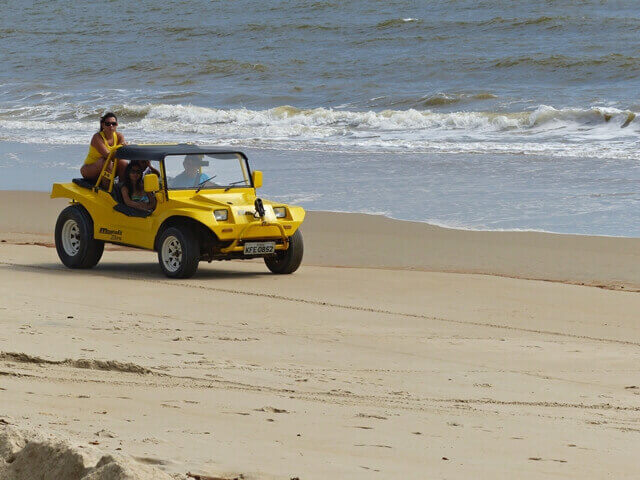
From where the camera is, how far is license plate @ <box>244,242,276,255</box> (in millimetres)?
10719

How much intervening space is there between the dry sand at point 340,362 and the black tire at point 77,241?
22cm

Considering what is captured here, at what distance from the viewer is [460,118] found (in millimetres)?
26359

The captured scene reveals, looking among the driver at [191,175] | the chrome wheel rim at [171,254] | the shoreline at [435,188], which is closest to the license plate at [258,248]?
the chrome wheel rim at [171,254]

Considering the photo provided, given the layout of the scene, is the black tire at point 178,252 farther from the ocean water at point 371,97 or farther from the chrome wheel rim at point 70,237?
the ocean water at point 371,97

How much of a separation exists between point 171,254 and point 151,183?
0.65m

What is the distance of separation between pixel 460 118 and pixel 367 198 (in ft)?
36.6

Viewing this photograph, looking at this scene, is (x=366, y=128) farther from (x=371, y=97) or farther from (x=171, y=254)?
(x=171, y=254)

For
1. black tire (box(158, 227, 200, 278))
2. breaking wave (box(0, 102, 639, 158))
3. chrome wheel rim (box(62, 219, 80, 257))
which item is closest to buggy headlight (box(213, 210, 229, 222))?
black tire (box(158, 227, 200, 278))

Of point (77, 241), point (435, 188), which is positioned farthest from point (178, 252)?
point (435, 188)

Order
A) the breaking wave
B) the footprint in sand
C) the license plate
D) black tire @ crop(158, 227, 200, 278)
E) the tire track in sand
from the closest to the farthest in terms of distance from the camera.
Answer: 1. the footprint in sand
2. the tire track in sand
3. black tire @ crop(158, 227, 200, 278)
4. the license plate
5. the breaking wave

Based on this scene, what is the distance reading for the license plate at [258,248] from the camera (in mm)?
10719

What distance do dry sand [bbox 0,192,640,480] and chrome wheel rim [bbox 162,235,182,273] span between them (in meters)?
0.23

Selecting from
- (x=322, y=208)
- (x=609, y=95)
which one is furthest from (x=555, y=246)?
(x=609, y=95)

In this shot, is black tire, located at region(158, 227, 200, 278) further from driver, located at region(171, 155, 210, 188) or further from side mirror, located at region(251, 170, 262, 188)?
side mirror, located at region(251, 170, 262, 188)
